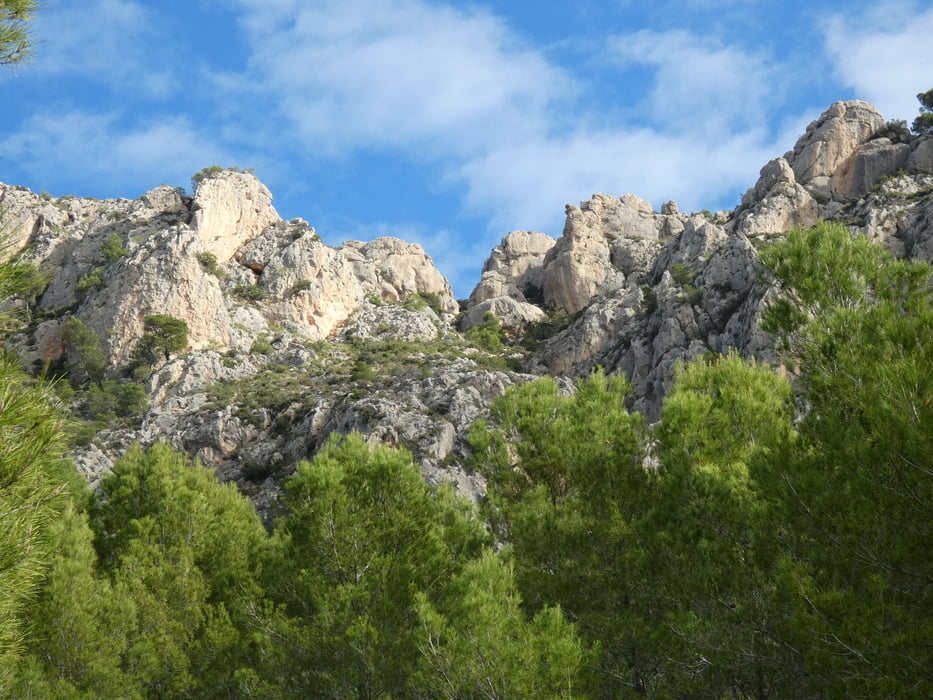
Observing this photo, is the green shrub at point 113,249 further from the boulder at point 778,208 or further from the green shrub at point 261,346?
the boulder at point 778,208

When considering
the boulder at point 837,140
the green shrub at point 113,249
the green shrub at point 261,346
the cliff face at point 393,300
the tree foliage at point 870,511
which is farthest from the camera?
the boulder at point 837,140

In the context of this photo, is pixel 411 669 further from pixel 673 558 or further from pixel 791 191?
pixel 791 191

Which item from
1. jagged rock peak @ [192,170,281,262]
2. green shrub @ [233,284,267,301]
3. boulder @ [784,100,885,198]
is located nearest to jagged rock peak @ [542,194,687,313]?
boulder @ [784,100,885,198]

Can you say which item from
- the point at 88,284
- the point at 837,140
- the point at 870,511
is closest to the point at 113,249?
the point at 88,284

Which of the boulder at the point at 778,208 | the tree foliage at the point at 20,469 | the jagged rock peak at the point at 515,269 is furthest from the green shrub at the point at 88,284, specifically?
the tree foliage at the point at 20,469

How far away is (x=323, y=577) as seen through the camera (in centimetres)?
1341

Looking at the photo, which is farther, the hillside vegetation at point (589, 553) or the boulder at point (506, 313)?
the boulder at point (506, 313)

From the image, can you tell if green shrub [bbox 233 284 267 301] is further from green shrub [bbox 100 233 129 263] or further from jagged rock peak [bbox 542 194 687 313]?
jagged rock peak [bbox 542 194 687 313]

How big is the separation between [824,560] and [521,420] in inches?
336

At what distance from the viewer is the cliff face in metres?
42.5

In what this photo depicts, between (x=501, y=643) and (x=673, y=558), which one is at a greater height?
(x=673, y=558)

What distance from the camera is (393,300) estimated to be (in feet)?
245

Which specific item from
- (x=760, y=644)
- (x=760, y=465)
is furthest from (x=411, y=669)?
(x=760, y=465)

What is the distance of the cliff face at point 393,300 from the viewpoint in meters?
42.5
